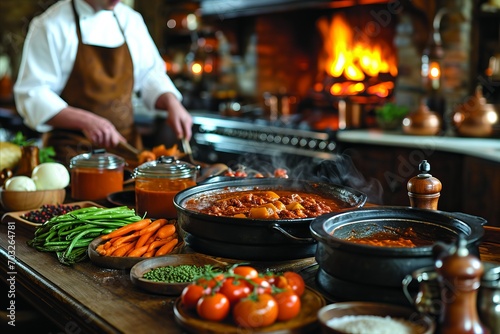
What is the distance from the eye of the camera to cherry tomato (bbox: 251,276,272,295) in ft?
4.70

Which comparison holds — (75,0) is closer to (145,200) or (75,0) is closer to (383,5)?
(145,200)

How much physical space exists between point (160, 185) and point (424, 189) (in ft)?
3.34

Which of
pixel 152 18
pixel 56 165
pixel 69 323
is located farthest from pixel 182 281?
pixel 152 18

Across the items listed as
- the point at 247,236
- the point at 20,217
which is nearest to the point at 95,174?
the point at 20,217

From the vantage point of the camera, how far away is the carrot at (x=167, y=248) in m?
2.01

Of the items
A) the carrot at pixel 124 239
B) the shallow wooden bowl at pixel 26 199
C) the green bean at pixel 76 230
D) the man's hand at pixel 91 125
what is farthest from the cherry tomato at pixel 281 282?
the man's hand at pixel 91 125

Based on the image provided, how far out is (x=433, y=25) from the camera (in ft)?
17.3

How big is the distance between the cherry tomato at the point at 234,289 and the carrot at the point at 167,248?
59 cm

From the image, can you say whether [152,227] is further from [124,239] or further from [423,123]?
[423,123]

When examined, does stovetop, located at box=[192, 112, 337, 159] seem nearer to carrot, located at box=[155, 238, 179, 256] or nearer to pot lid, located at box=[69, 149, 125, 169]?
pot lid, located at box=[69, 149, 125, 169]

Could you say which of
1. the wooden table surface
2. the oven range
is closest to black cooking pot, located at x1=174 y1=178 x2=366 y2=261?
the wooden table surface

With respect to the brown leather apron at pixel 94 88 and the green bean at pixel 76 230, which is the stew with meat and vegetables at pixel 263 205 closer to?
the green bean at pixel 76 230

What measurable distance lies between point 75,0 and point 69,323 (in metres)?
2.41

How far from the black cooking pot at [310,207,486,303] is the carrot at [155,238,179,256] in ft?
1.78
